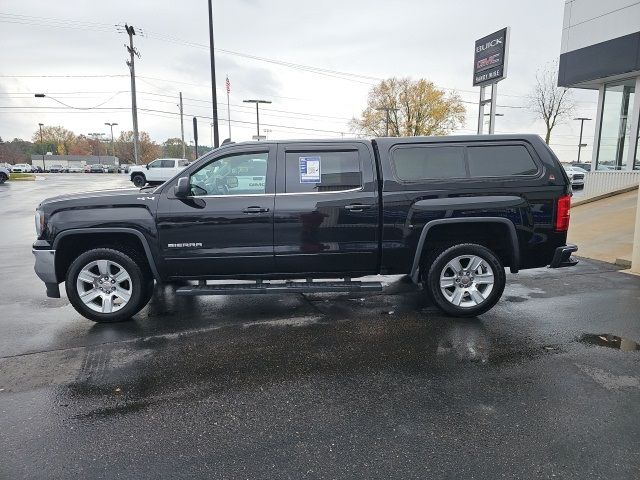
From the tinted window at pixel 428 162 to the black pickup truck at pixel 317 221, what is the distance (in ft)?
0.04

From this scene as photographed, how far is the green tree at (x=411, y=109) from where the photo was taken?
51.6 meters

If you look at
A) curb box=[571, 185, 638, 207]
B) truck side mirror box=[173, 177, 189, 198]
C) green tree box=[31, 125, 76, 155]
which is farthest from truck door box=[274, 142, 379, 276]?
green tree box=[31, 125, 76, 155]

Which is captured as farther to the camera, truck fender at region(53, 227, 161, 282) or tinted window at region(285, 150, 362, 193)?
tinted window at region(285, 150, 362, 193)

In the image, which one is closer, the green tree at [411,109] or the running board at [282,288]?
the running board at [282,288]

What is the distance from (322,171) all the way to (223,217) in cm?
119

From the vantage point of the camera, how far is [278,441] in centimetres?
286

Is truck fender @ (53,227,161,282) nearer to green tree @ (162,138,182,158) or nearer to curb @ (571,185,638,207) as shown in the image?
curb @ (571,185,638,207)

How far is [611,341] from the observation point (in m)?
4.46

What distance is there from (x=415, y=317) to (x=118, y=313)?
10.9 feet

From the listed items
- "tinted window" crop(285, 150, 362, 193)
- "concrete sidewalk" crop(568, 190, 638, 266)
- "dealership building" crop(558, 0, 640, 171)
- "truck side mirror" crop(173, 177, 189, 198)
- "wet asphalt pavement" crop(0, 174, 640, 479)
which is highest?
"dealership building" crop(558, 0, 640, 171)

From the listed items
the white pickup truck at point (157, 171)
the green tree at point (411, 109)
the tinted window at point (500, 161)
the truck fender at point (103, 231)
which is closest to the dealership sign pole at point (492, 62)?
the tinted window at point (500, 161)

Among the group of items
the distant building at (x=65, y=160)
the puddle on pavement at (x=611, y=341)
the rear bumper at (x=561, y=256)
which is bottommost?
the puddle on pavement at (x=611, y=341)

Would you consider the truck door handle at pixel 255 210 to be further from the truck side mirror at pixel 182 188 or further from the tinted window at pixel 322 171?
the truck side mirror at pixel 182 188

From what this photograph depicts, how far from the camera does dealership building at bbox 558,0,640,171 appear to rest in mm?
14531
